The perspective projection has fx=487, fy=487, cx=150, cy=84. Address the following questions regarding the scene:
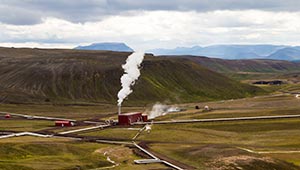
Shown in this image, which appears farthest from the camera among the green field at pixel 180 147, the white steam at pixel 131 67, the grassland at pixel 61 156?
the white steam at pixel 131 67

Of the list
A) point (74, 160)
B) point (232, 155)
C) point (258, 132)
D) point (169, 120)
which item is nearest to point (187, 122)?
point (169, 120)

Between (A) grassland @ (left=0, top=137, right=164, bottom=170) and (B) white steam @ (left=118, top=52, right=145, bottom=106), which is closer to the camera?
(A) grassland @ (left=0, top=137, right=164, bottom=170)

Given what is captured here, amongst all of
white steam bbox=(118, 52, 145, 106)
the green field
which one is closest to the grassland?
the green field

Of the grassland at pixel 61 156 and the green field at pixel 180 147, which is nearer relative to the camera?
the grassland at pixel 61 156

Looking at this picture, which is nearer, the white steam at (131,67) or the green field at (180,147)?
the green field at (180,147)

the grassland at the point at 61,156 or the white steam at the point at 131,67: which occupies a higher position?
the white steam at the point at 131,67

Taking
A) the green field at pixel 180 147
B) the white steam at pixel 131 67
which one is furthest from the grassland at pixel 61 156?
the white steam at pixel 131 67

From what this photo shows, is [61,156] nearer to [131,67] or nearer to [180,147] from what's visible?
[180,147]

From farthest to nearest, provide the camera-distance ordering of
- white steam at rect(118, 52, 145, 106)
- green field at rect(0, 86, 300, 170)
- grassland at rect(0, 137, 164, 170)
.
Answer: white steam at rect(118, 52, 145, 106)
green field at rect(0, 86, 300, 170)
grassland at rect(0, 137, 164, 170)

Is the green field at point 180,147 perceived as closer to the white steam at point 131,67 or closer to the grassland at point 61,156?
the grassland at point 61,156

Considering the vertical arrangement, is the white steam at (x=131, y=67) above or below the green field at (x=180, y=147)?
above

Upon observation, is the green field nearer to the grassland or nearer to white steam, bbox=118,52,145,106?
the grassland

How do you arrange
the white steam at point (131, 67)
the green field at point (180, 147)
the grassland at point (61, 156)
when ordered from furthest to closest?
the white steam at point (131, 67), the green field at point (180, 147), the grassland at point (61, 156)

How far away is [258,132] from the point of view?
130500mm
